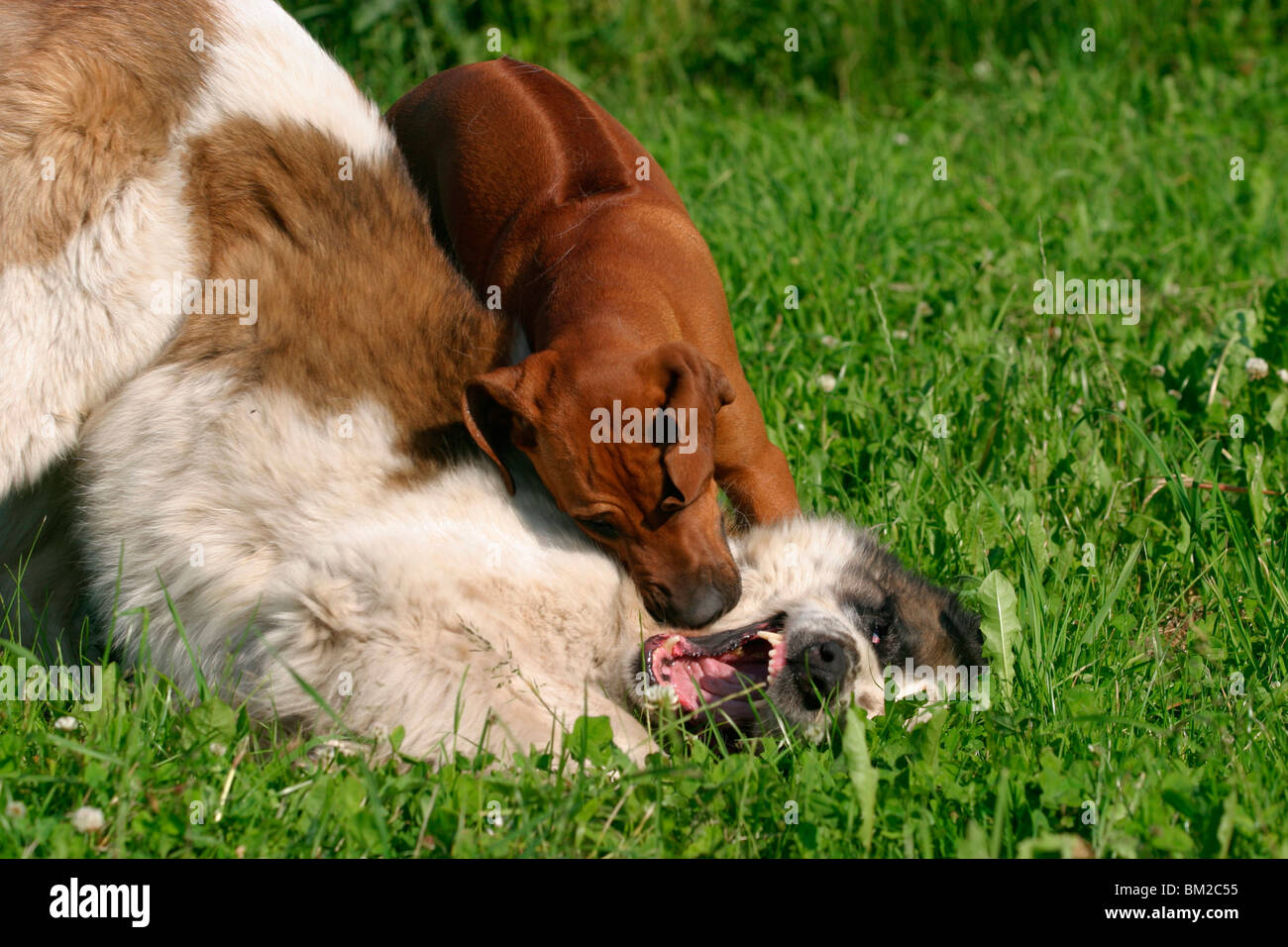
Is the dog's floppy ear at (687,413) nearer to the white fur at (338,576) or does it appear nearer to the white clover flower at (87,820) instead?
the white fur at (338,576)

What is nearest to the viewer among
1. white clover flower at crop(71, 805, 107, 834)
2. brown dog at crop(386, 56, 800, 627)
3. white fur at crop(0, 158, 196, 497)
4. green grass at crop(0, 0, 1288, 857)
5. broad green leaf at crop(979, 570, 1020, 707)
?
white clover flower at crop(71, 805, 107, 834)

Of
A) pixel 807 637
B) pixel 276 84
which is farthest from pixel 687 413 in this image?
pixel 276 84

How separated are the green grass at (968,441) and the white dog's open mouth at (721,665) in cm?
21

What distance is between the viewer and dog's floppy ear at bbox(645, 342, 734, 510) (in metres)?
3.25

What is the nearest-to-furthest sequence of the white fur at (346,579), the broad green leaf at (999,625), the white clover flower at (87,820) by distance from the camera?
the white clover flower at (87,820) → the white fur at (346,579) → the broad green leaf at (999,625)

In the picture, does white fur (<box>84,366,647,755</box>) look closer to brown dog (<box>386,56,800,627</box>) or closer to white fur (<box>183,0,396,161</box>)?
brown dog (<box>386,56,800,627</box>)

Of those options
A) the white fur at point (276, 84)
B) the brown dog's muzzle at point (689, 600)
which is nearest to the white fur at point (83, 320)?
the white fur at point (276, 84)

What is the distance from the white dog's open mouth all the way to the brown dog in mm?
77

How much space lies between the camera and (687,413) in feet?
10.6

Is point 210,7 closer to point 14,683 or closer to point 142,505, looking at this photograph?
point 142,505

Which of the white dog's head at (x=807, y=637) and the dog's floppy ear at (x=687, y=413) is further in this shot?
the dog's floppy ear at (x=687, y=413)

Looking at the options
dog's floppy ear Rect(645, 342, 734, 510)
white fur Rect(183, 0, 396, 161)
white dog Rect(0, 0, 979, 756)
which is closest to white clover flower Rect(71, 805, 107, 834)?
white dog Rect(0, 0, 979, 756)

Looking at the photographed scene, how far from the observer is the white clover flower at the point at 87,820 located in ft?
8.29

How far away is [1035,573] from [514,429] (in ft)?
4.91
